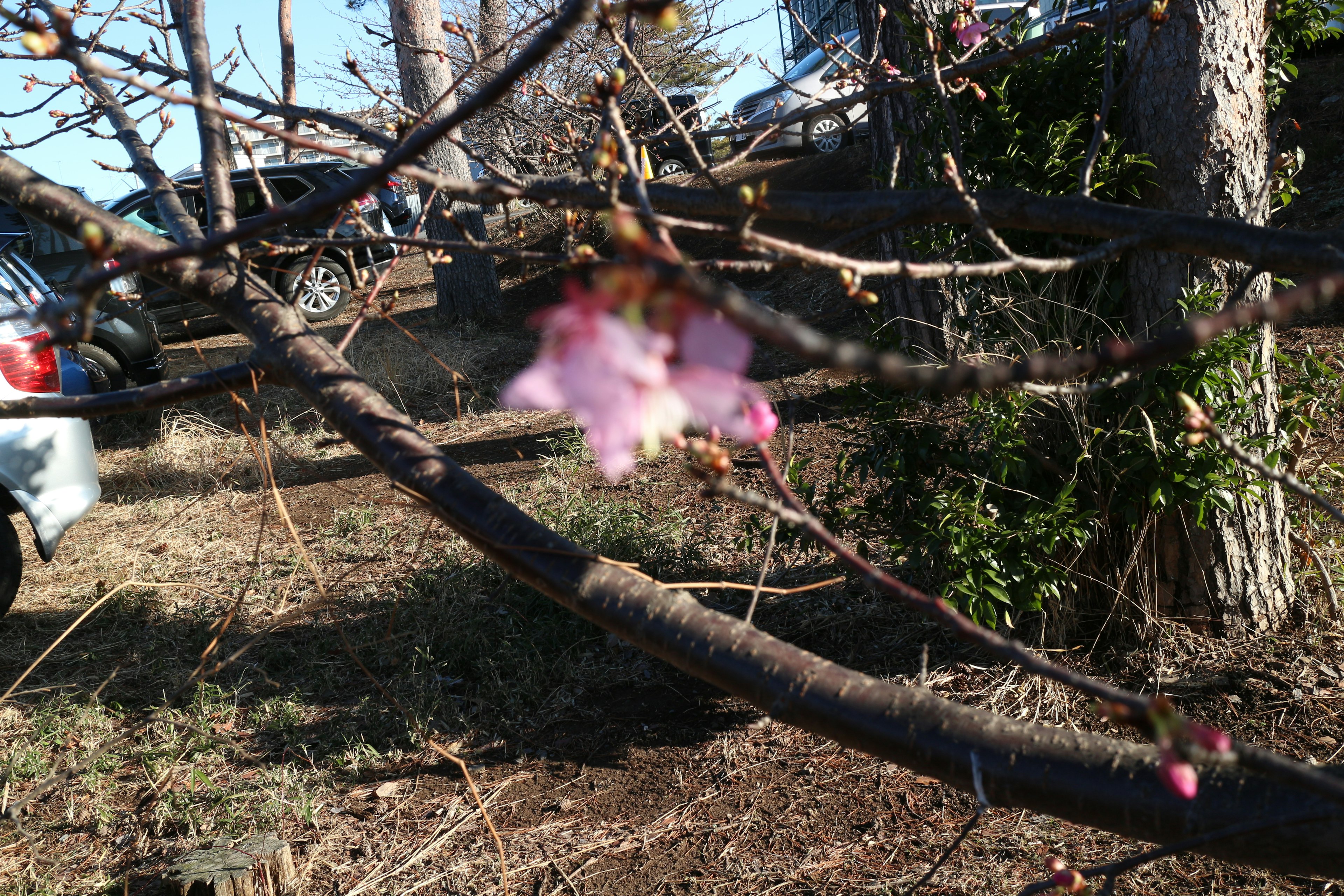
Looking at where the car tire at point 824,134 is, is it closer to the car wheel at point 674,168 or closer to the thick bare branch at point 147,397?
the car wheel at point 674,168

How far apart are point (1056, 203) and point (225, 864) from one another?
262 cm

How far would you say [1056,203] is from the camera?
1495 mm

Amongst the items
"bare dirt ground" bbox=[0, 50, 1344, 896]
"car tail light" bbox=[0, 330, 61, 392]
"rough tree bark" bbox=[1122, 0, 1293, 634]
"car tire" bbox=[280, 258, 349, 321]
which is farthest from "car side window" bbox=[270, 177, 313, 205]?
"rough tree bark" bbox=[1122, 0, 1293, 634]

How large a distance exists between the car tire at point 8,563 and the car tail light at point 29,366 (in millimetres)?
580

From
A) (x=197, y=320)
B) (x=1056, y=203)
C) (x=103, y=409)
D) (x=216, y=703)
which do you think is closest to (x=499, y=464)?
(x=216, y=703)

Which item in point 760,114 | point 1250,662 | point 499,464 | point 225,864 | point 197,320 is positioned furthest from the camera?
point 760,114

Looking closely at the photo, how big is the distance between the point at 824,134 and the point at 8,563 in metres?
11.3

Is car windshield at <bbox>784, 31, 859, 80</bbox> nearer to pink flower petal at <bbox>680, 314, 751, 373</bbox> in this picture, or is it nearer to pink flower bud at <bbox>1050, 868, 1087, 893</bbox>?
pink flower bud at <bbox>1050, 868, 1087, 893</bbox>

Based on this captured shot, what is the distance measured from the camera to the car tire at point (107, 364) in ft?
22.4

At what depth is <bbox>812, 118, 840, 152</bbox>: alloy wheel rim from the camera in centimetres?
1276

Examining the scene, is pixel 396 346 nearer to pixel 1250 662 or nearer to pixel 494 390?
pixel 494 390

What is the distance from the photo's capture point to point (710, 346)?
455 millimetres

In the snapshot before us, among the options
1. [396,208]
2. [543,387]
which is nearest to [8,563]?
[543,387]

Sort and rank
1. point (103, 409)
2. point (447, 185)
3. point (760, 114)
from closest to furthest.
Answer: point (447, 185), point (103, 409), point (760, 114)
